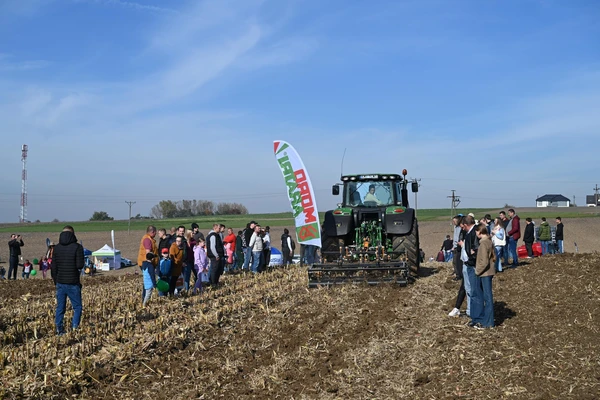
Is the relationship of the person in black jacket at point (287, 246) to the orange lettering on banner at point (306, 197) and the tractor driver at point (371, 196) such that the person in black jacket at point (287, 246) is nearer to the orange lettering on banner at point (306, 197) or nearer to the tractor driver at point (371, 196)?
the tractor driver at point (371, 196)

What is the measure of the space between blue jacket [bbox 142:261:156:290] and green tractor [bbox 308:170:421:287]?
2983mm

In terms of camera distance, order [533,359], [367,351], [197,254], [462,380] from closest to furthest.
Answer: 1. [462,380]
2. [533,359]
3. [367,351]
4. [197,254]

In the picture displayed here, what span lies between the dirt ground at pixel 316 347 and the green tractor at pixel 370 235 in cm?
47

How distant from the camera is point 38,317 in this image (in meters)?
10.4

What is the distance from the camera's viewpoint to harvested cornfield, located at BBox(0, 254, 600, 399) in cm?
607

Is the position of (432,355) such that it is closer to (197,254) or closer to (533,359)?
(533,359)

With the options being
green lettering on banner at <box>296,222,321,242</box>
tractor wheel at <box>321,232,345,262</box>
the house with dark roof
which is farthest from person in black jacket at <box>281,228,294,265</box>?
the house with dark roof

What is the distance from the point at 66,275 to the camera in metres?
8.92

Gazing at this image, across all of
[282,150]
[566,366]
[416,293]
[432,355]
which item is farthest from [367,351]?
[282,150]

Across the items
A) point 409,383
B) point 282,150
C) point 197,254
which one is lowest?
point 409,383

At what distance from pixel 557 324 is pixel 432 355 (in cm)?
235

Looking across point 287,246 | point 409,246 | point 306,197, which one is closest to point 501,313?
point 409,246

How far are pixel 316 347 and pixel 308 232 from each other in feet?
18.8

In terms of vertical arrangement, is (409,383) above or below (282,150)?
below
